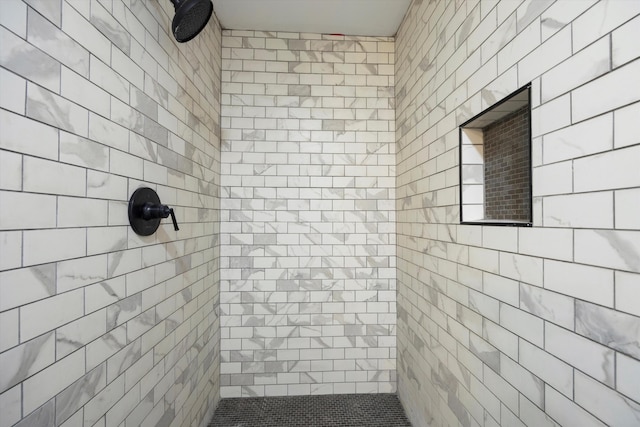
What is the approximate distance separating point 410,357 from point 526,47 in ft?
5.57

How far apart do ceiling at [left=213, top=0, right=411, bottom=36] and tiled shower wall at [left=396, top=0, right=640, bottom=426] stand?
56 centimetres

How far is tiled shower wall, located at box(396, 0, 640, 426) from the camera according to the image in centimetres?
59

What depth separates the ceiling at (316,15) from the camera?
1.85 m

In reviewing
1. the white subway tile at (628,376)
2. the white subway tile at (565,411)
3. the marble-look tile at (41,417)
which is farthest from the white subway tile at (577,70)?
the marble-look tile at (41,417)

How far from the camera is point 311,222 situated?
2.13 metres

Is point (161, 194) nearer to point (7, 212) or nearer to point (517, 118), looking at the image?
point (7, 212)

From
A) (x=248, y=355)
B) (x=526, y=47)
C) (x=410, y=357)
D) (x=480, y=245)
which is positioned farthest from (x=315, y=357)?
(x=526, y=47)

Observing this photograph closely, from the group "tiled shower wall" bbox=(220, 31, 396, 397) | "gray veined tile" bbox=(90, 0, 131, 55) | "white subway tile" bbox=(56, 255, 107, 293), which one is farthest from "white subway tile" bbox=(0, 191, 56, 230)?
"tiled shower wall" bbox=(220, 31, 396, 397)

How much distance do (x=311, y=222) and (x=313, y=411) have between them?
1.25 metres

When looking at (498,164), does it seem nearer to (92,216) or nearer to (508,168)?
(508,168)

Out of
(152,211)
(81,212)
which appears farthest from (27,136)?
(152,211)

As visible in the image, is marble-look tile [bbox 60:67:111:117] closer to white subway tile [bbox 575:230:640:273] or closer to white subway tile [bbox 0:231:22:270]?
white subway tile [bbox 0:231:22:270]

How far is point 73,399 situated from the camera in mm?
782

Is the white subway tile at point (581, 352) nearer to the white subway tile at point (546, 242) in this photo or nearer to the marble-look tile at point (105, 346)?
the white subway tile at point (546, 242)
